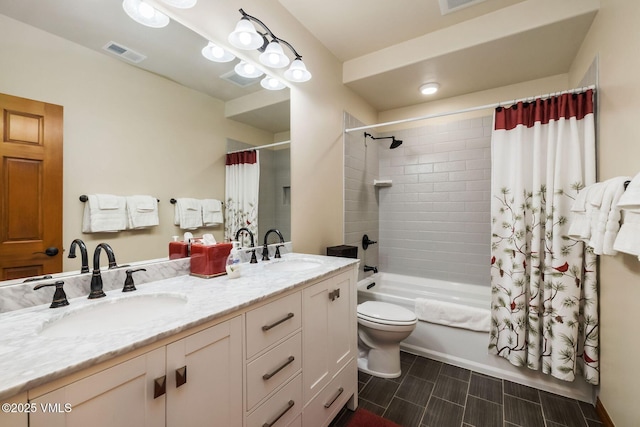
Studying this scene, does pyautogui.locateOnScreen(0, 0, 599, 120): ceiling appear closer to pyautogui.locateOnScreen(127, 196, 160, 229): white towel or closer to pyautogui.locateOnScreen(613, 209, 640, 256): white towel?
pyautogui.locateOnScreen(127, 196, 160, 229): white towel

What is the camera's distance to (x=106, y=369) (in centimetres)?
65

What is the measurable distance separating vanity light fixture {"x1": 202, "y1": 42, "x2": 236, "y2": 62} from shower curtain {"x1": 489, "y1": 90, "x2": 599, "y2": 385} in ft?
6.47

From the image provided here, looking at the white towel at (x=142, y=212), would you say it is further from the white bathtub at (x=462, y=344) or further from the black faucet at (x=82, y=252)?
the white bathtub at (x=462, y=344)

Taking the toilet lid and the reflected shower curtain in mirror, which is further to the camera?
the toilet lid

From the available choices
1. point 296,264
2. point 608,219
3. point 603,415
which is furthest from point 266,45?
point 603,415

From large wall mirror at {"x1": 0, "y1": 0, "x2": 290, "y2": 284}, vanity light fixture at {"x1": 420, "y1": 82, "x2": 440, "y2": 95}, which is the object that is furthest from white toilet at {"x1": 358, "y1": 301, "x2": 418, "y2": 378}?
vanity light fixture at {"x1": 420, "y1": 82, "x2": 440, "y2": 95}

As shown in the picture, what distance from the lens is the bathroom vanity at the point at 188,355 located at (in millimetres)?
601

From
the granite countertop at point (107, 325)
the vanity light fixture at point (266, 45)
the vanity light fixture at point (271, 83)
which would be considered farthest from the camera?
the vanity light fixture at point (271, 83)

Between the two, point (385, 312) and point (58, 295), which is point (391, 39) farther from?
→ point (58, 295)

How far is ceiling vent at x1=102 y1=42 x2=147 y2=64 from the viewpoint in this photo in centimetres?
113

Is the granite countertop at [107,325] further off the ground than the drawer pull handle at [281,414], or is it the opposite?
the granite countertop at [107,325]

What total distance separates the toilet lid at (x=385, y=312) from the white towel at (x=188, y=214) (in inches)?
53.7

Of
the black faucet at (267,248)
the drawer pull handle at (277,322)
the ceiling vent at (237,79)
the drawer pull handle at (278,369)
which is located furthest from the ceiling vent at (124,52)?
the drawer pull handle at (278,369)

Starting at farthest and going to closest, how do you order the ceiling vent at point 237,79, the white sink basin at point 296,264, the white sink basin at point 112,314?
the white sink basin at point 296,264 < the ceiling vent at point 237,79 < the white sink basin at point 112,314
